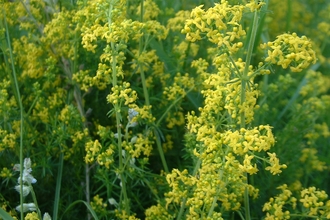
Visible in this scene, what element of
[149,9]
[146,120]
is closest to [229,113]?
[146,120]

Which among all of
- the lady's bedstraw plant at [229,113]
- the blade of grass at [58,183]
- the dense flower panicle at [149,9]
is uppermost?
the dense flower panicle at [149,9]

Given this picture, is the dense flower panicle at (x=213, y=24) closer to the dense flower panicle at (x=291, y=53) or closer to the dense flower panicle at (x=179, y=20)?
the dense flower panicle at (x=291, y=53)

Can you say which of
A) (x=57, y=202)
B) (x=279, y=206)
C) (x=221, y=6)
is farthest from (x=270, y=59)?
(x=57, y=202)

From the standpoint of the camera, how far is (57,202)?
7.91ft

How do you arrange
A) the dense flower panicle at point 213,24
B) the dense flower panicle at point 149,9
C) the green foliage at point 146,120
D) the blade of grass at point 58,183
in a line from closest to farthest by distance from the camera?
the dense flower panicle at point 213,24 < the green foliage at point 146,120 < the blade of grass at point 58,183 < the dense flower panicle at point 149,9

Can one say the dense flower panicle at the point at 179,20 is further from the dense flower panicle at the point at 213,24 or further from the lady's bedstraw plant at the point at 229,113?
the dense flower panicle at the point at 213,24

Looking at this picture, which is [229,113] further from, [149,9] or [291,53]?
[149,9]

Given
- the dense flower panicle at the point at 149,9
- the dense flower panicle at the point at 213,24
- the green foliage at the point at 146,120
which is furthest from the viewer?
the dense flower panicle at the point at 149,9

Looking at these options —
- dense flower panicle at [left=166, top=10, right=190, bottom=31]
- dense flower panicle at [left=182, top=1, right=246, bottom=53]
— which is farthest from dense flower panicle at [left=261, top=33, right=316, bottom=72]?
dense flower panicle at [left=166, top=10, right=190, bottom=31]

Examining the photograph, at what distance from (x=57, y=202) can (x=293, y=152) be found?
3.95 ft

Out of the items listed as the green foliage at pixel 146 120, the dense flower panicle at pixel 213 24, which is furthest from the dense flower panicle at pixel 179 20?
the dense flower panicle at pixel 213 24

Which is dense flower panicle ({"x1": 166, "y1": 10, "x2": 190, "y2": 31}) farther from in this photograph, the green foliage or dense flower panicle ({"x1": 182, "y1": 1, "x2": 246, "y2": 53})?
dense flower panicle ({"x1": 182, "y1": 1, "x2": 246, "y2": 53})

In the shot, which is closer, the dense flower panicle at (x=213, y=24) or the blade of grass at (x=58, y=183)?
the dense flower panicle at (x=213, y=24)

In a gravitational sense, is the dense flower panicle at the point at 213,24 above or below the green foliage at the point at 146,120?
above
